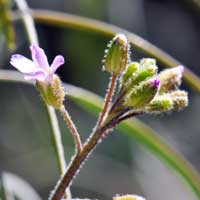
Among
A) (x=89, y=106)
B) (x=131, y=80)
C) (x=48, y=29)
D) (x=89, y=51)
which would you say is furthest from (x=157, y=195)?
(x=131, y=80)

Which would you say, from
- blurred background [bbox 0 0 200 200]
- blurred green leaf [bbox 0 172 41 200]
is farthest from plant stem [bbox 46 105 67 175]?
blurred background [bbox 0 0 200 200]

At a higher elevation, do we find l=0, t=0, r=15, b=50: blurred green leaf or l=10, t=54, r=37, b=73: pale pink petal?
l=0, t=0, r=15, b=50: blurred green leaf

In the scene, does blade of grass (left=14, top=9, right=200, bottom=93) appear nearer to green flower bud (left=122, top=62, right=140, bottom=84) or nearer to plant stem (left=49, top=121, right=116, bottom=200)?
green flower bud (left=122, top=62, right=140, bottom=84)

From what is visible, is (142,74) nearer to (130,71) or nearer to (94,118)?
(130,71)

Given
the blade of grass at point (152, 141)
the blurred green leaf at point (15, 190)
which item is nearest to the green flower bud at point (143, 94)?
the blade of grass at point (152, 141)

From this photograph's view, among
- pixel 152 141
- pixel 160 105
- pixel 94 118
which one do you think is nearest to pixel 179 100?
pixel 160 105

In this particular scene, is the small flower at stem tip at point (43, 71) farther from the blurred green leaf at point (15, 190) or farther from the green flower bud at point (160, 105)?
Result: the blurred green leaf at point (15, 190)
